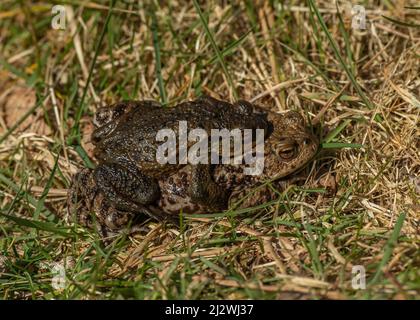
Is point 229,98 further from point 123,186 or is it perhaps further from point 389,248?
point 389,248

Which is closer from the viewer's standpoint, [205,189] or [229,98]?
[205,189]

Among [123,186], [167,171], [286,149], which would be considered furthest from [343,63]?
[123,186]

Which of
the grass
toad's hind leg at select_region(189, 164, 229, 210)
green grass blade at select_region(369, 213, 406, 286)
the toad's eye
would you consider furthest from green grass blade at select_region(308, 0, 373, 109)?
toad's hind leg at select_region(189, 164, 229, 210)

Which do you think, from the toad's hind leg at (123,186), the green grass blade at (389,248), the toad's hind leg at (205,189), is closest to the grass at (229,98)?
the green grass blade at (389,248)

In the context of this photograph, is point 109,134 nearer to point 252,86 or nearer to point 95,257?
point 95,257

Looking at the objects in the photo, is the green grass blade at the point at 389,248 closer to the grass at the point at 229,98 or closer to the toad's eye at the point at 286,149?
the grass at the point at 229,98

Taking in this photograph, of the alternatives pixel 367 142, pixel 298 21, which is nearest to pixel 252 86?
Answer: pixel 298 21
